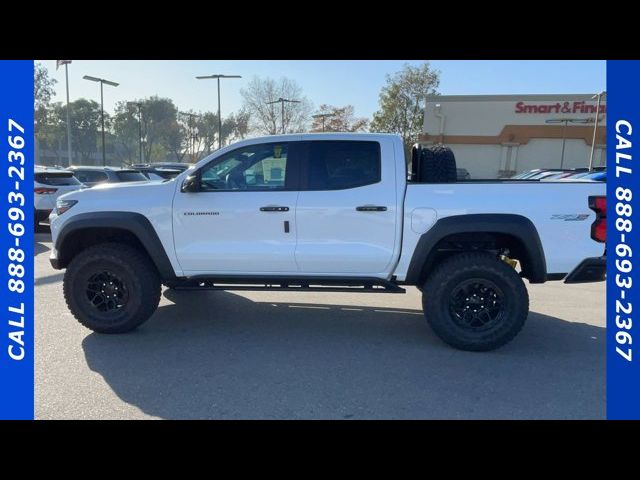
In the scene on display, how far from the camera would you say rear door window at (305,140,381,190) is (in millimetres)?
4340

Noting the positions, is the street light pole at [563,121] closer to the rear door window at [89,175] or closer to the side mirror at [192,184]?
the rear door window at [89,175]

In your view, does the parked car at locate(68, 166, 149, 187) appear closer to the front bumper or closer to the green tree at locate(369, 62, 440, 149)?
the front bumper

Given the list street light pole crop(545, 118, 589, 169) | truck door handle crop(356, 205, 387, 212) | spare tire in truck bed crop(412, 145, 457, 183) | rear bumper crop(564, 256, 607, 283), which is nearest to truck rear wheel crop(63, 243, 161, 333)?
truck door handle crop(356, 205, 387, 212)

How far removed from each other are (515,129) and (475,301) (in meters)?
31.3

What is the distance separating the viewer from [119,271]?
4.47 meters

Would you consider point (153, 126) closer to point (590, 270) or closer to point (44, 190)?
point (44, 190)

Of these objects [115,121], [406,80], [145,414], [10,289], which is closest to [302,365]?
[145,414]

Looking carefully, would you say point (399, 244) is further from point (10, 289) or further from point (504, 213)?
point (10, 289)

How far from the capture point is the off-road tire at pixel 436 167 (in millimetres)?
4465

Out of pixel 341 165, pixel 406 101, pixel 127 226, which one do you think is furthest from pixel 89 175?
pixel 406 101

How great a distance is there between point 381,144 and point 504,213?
1.34 metres

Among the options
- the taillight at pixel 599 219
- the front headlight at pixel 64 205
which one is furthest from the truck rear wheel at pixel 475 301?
the front headlight at pixel 64 205

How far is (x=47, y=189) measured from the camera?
35.4 feet

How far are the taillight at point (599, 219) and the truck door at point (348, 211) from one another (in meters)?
1.75
